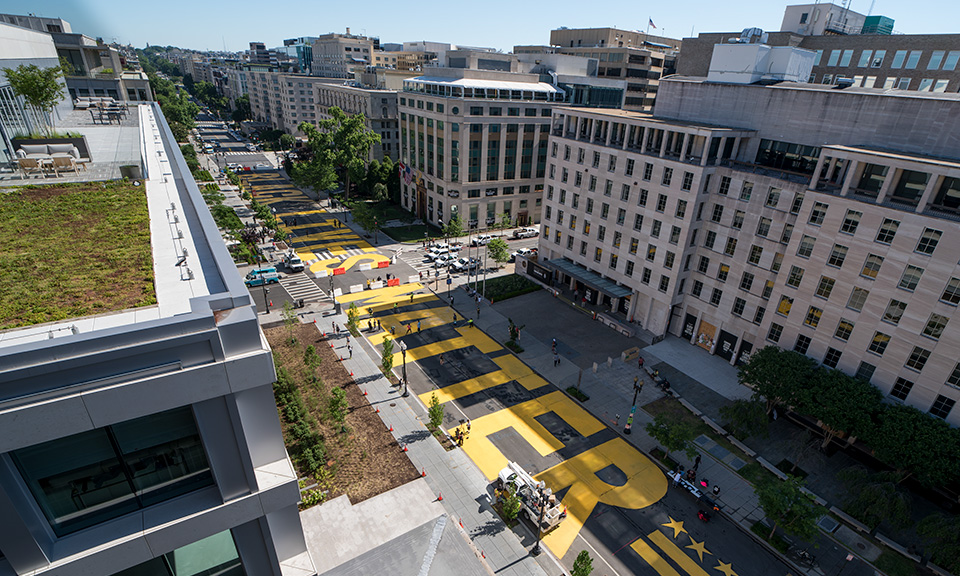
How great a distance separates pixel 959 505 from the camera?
3219 centimetres

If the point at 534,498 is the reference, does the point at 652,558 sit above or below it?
below

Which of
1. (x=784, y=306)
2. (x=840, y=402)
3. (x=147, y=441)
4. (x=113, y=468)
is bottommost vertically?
(x=840, y=402)

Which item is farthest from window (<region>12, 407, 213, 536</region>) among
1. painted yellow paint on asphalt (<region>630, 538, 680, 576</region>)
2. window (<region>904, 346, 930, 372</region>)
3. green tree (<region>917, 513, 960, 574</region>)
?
window (<region>904, 346, 930, 372</region>)

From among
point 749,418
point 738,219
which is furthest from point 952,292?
point 738,219

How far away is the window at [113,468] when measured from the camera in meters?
12.1

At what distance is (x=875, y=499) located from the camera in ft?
94.7

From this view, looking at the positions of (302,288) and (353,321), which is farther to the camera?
(302,288)

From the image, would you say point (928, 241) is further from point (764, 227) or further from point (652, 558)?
point (652, 558)

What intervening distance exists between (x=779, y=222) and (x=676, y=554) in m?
31.0

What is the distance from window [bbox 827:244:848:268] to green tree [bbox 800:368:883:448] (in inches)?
355

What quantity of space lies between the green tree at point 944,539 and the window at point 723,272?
2553 cm

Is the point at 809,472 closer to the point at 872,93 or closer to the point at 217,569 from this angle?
the point at 872,93

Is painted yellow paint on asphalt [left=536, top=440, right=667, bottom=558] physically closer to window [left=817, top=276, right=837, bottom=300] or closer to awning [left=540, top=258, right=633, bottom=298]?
window [left=817, top=276, right=837, bottom=300]

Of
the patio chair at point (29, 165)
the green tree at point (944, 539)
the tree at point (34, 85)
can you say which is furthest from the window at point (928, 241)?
the tree at point (34, 85)
